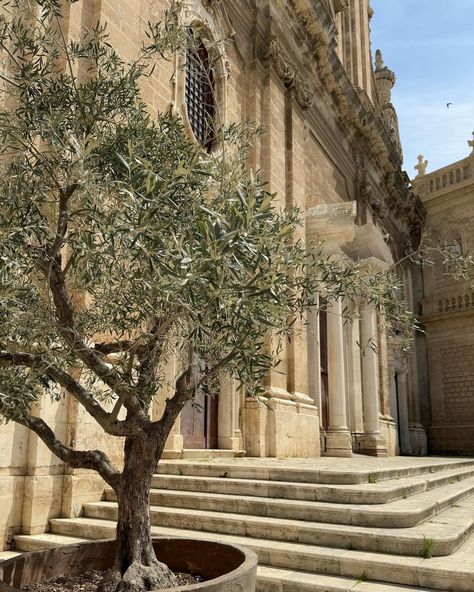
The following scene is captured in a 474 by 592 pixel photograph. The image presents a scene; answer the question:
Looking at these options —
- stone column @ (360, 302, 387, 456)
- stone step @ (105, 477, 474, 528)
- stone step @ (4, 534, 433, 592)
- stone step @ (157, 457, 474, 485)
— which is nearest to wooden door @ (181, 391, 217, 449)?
stone step @ (157, 457, 474, 485)

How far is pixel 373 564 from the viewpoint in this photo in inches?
147

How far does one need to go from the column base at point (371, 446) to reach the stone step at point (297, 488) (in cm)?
775

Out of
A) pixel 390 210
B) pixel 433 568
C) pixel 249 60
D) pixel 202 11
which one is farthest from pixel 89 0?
pixel 390 210

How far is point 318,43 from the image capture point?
44.7 ft

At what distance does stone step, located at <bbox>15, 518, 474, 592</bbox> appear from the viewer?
11.4 feet

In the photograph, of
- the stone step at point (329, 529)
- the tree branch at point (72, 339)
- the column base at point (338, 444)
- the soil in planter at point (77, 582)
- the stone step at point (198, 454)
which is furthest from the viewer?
the column base at point (338, 444)

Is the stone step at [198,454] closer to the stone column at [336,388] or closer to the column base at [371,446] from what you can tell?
the stone column at [336,388]

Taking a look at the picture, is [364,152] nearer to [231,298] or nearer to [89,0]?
[89,0]

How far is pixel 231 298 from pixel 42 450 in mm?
3886

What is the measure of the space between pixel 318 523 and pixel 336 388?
795 centimetres

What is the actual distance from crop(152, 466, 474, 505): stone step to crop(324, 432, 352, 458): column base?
19.1 ft

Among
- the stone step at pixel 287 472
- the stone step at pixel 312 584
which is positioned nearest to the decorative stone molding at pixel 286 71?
the stone step at pixel 287 472

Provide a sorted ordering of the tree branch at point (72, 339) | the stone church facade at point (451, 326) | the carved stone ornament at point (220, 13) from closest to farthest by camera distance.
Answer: the tree branch at point (72, 339) < the carved stone ornament at point (220, 13) < the stone church facade at point (451, 326)

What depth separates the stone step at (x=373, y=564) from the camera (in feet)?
11.4
